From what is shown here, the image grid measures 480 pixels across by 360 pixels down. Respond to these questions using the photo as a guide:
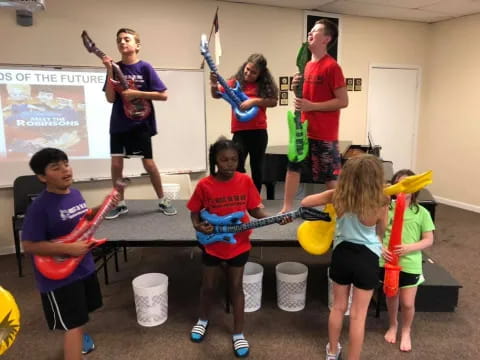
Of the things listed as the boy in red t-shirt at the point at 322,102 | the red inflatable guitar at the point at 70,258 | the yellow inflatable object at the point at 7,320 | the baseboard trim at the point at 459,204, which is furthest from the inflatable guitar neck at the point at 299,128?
the baseboard trim at the point at 459,204

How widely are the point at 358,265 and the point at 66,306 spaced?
134cm

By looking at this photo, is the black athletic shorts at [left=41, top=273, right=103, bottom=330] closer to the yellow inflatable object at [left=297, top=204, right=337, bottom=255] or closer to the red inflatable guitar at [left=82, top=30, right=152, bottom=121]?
the yellow inflatable object at [left=297, top=204, right=337, bottom=255]

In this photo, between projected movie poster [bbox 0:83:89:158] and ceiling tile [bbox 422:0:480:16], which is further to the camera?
ceiling tile [bbox 422:0:480:16]

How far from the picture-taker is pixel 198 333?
2.38 metres

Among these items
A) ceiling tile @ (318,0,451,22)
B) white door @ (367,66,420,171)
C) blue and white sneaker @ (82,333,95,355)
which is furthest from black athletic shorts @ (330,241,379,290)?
white door @ (367,66,420,171)

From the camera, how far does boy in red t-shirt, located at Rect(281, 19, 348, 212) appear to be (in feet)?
7.40

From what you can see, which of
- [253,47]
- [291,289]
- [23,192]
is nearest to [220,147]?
[291,289]

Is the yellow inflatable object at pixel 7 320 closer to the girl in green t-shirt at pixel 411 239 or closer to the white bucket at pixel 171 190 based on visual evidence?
the girl in green t-shirt at pixel 411 239

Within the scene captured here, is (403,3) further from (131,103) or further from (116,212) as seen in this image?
(116,212)

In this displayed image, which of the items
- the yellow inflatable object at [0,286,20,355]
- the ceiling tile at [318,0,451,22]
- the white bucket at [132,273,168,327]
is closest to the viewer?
the yellow inflatable object at [0,286,20,355]

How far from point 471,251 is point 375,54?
9.73 ft

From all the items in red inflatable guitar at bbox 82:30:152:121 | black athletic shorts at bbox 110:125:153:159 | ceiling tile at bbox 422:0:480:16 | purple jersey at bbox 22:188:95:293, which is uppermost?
ceiling tile at bbox 422:0:480:16

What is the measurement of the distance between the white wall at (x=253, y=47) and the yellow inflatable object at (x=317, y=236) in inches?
108

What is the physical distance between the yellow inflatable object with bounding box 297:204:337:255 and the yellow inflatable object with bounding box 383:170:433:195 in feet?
1.13
